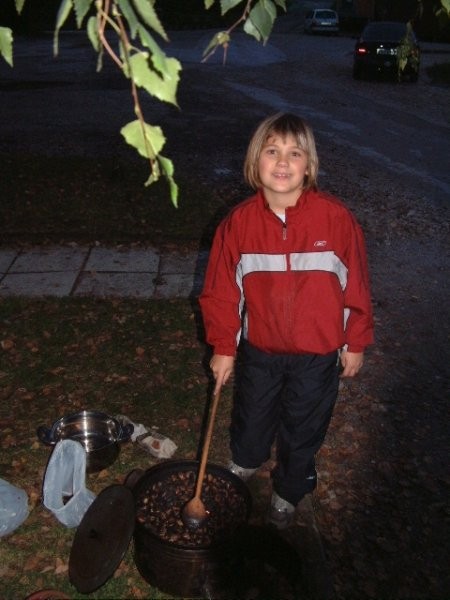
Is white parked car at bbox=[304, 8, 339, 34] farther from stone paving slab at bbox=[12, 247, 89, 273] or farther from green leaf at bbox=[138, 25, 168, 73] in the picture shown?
green leaf at bbox=[138, 25, 168, 73]

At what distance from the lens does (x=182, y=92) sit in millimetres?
18719

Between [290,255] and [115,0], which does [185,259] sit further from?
[115,0]

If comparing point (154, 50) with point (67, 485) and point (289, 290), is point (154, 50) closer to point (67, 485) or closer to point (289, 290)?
point (289, 290)

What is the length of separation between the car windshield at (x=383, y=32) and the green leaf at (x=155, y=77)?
Result: 2110 cm

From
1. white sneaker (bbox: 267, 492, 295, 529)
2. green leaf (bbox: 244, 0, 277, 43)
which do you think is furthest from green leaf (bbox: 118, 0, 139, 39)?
white sneaker (bbox: 267, 492, 295, 529)

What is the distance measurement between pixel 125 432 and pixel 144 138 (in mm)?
2865

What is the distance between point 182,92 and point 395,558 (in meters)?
17.1

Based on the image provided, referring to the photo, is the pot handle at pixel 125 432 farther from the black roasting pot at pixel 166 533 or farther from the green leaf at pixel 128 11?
the green leaf at pixel 128 11

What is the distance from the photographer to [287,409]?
316cm

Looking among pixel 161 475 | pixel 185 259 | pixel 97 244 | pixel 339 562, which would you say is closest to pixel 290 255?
pixel 161 475

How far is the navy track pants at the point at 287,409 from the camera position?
3068mm

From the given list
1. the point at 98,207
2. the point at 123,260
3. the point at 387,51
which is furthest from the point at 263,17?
the point at 387,51

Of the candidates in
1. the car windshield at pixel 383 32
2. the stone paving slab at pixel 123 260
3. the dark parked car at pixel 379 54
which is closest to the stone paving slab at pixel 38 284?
the stone paving slab at pixel 123 260

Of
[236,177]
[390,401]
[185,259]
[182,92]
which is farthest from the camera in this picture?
[182,92]
